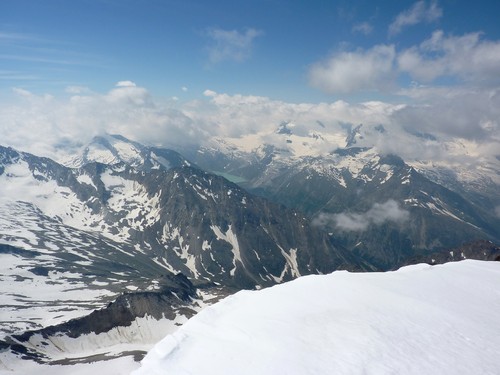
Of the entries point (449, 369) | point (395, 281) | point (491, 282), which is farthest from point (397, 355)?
point (491, 282)

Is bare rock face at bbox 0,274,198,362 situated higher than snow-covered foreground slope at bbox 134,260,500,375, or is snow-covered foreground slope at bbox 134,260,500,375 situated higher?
snow-covered foreground slope at bbox 134,260,500,375

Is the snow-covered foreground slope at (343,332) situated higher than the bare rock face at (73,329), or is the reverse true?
the snow-covered foreground slope at (343,332)

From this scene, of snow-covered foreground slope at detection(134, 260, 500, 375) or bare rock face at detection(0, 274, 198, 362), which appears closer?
snow-covered foreground slope at detection(134, 260, 500, 375)

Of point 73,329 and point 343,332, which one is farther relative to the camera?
point 73,329

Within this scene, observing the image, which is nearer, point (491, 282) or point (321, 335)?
point (321, 335)

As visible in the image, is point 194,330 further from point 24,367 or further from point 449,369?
point 24,367

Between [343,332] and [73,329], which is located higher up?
[343,332]

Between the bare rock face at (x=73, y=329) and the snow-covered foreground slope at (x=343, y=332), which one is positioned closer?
the snow-covered foreground slope at (x=343, y=332)

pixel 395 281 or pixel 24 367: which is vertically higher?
pixel 395 281
